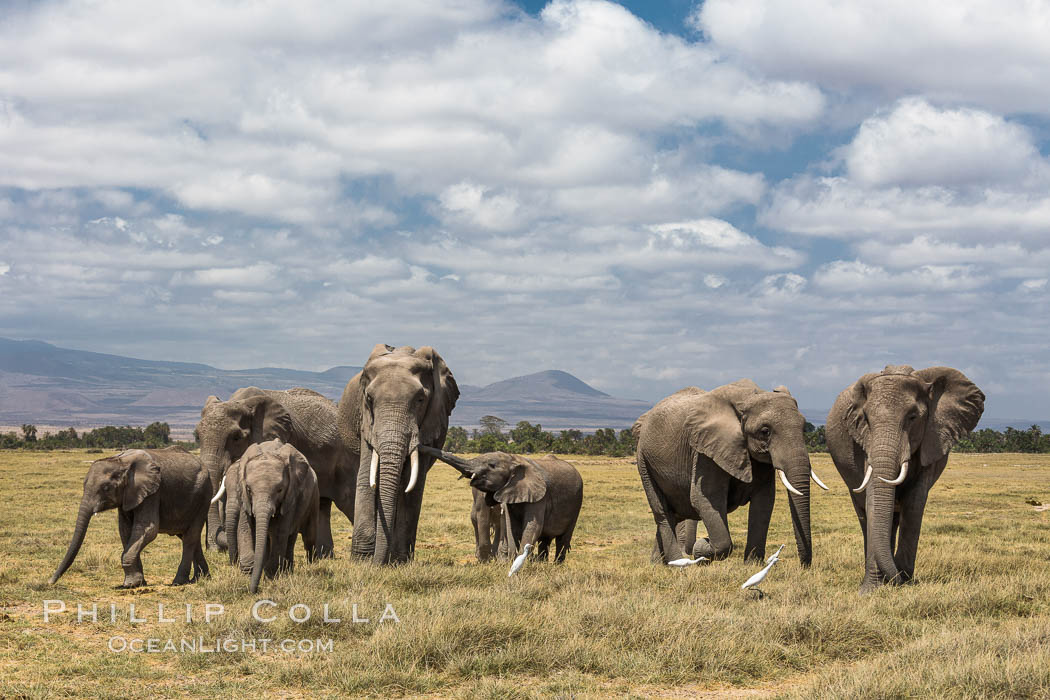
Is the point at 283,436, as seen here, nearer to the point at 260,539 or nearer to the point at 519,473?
the point at 519,473

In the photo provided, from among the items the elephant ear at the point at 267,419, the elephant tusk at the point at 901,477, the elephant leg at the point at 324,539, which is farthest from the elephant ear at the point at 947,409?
the elephant ear at the point at 267,419

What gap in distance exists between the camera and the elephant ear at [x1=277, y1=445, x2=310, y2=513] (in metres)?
13.3

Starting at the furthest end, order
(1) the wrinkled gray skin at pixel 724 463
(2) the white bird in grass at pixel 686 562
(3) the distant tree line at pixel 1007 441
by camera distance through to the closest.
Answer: (3) the distant tree line at pixel 1007 441 < (1) the wrinkled gray skin at pixel 724 463 < (2) the white bird in grass at pixel 686 562

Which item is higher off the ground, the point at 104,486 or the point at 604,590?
the point at 104,486

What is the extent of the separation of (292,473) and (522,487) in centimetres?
405

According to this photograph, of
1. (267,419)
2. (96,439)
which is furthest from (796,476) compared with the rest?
(96,439)

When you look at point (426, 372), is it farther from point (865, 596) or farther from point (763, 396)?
point (865, 596)

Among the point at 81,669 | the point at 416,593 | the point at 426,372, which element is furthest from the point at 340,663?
the point at 426,372

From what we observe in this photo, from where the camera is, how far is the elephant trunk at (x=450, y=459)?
1458cm

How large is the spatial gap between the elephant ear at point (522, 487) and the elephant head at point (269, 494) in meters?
3.45

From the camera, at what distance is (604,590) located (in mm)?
13008

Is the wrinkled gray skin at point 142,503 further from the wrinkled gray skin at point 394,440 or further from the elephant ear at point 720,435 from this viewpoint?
the elephant ear at point 720,435

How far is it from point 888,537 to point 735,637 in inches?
149

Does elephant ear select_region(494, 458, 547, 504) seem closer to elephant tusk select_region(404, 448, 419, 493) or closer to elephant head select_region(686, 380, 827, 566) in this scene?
elephant tusk select_region(404, 448, 419, 493)
